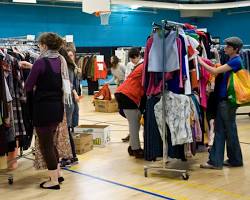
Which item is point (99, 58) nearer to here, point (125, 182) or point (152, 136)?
point (152, 136)

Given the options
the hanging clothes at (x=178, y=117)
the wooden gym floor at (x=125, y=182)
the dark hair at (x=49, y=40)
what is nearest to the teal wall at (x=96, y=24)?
the wooden gym floor at (x=125, y=182)

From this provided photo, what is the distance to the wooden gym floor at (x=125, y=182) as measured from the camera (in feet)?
13.3

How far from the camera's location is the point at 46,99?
13.5 feet

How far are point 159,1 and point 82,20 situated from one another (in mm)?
3380

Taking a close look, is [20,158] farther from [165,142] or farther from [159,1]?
[159,1]

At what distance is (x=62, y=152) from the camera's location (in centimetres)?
486

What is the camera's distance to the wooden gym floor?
4.07 m

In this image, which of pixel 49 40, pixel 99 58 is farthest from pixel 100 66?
pixel 49 40

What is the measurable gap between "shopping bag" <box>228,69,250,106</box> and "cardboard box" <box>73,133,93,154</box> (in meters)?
2.20

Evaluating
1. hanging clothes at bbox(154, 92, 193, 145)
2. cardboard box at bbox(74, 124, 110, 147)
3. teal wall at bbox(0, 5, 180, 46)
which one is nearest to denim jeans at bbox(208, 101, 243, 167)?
hanging clothes at bbox(154, 92, 193, 145)

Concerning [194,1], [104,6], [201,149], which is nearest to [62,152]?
[201,149]

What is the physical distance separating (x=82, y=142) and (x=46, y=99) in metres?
1.98

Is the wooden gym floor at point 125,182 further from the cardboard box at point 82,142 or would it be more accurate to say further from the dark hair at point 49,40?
the dark hair at point 49,40

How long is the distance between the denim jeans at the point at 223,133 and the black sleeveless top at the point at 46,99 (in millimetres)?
1897
